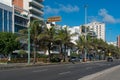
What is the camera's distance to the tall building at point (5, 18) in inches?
3476

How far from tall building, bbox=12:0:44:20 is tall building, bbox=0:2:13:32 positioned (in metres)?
15.8

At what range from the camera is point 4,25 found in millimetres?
89438

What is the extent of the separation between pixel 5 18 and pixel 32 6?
89.8ft

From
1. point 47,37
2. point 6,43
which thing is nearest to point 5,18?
point 6,43

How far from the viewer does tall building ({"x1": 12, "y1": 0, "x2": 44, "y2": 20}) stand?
112688 mm

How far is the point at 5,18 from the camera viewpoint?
297ft

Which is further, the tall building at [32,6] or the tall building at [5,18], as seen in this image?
the tall building at [32,6]

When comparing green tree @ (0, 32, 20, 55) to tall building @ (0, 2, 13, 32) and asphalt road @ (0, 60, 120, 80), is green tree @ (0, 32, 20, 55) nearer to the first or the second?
tall building @ (0, 2, 13, 32)

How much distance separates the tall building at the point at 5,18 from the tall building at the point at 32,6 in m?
15.8

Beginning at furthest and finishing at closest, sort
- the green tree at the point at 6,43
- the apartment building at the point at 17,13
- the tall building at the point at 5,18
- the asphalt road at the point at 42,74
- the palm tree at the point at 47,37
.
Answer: the apartment building at the point at 17,13
the tall building at the point at 5,18
the green tree at the point at 6,43
the palm tree at the point at 47,37
the asphalt road at the point at 42,74

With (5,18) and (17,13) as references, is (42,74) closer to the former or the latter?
(5,18)

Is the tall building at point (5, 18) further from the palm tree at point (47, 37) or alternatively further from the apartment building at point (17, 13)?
the palm tree at point (47, 37)

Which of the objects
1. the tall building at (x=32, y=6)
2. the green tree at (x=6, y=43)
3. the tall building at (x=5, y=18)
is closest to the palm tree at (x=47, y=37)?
the green tree at (x=6, y=43)

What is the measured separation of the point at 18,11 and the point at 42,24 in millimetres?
41014
